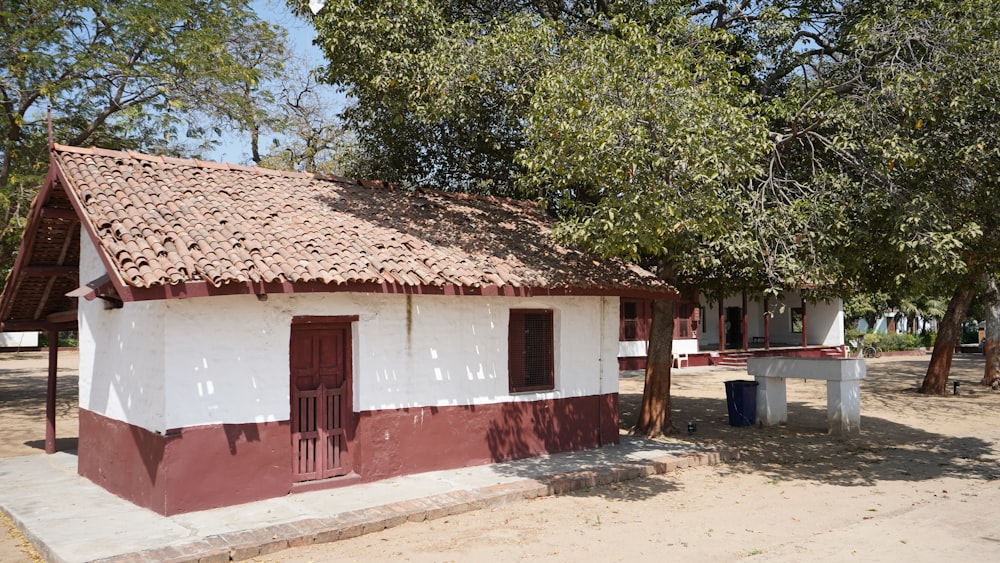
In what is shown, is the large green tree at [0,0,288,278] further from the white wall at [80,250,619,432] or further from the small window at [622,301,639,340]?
the small window at [622,301,639,340]

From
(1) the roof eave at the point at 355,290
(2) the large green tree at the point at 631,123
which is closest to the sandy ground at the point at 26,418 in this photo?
(1) the roof eave at the point at 355,290

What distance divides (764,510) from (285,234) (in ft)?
21.7

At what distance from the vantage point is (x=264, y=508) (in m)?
8.21

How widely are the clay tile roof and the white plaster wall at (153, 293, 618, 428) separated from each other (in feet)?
1.66

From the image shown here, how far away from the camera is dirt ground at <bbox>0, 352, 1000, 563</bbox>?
7.06 m

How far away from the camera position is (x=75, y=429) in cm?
1460

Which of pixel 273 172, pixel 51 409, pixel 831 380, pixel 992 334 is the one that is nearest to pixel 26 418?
pixel 51 409

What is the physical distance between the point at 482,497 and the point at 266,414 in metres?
2.66

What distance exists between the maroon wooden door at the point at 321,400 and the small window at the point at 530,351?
8.35ft

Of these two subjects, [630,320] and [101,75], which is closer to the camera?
[101,75]

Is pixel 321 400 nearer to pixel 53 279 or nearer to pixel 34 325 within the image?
pixel 53 279

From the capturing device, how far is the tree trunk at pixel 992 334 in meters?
22.3

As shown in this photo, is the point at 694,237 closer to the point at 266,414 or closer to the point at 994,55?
the point at 994,55

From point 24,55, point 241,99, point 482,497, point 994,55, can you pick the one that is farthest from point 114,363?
point 994,55
